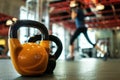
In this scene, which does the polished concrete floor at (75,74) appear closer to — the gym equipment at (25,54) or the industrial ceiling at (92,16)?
the gym equipment at (25,54)

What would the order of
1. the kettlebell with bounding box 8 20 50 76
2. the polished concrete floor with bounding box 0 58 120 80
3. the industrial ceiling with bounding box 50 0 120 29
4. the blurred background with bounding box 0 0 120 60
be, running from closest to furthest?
the polished concrete floor with bounding box 0 58 120 80, the kettlebell with bounding box 8 20 50 76, the blurred background with bounding box 0 0 120 60, the industrial ceiling with bounding box 50 0 120 29

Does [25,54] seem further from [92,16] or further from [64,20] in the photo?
[64,20]

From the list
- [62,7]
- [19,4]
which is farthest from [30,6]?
[62,7]

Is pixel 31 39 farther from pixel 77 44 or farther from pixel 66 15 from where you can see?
pixel 77 44

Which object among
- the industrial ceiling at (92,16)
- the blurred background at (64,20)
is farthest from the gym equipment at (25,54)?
the industrial ceiling at (92,16)

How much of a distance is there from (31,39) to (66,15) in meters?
13.7

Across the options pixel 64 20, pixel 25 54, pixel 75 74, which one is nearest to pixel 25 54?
pixel 25 54

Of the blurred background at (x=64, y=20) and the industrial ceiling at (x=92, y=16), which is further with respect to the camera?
the industrial ceiling at (x=92, y=16)

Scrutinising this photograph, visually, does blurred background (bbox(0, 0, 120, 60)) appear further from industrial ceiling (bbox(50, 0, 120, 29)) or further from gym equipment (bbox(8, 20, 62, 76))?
gym equipment (bbox(8, 20, 62, 76))

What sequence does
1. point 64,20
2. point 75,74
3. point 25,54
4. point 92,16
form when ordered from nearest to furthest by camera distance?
point 25,54 < point 75,74 < point 92,16 < point 64,20

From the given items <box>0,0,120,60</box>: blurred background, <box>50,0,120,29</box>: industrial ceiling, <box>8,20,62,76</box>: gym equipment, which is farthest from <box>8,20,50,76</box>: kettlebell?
<box>50,0,120,29</box>: industrial ceiling

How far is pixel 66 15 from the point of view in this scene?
16.2 m

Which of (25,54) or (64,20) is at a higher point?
(64,20)

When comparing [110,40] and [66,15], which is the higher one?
[66,15]
